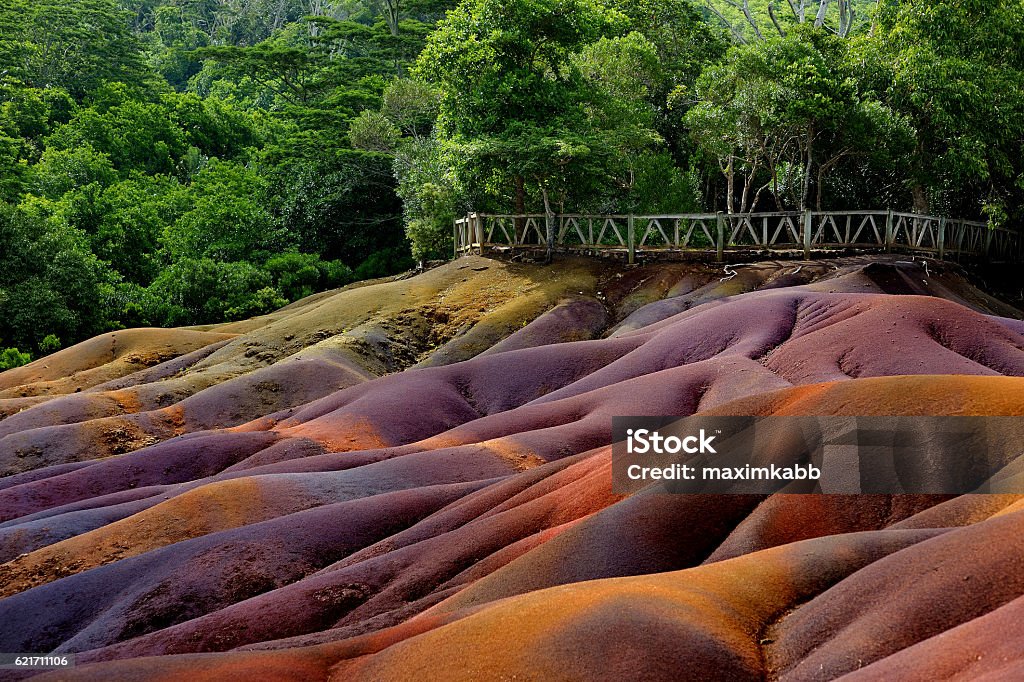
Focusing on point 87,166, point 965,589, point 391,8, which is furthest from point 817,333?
point 391,8

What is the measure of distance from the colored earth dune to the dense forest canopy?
235 inches

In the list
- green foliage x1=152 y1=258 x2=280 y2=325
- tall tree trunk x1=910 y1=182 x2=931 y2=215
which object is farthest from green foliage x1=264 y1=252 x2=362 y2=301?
tall tree trunk x1=910 y1=182 x2=931 y2=215

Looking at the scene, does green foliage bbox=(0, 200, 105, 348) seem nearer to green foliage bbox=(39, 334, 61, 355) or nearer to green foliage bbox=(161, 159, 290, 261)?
green foliage bbox=(39, 334, 61, 355)

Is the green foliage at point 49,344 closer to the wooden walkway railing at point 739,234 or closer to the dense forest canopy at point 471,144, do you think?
the dense forest canopy at point 471,144

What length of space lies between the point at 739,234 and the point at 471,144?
10.9 metres

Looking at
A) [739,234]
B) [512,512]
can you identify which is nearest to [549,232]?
[739,234]

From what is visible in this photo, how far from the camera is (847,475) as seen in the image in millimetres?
13883

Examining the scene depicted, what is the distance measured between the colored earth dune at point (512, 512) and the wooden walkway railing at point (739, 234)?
1681 millimetres

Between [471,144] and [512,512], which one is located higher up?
[471,144]

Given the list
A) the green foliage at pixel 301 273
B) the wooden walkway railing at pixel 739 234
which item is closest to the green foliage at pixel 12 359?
the green foliage at pixel 301 273

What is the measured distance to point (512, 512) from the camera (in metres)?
15.9

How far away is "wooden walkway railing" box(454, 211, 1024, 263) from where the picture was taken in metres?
38.4

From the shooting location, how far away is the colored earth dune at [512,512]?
9969mm

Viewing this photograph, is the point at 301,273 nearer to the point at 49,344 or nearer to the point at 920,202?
the point at 49,344
